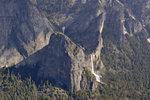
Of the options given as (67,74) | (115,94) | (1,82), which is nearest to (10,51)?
(1,82)

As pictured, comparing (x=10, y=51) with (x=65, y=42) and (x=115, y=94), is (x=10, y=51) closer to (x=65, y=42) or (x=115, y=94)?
(x=65, y=42)

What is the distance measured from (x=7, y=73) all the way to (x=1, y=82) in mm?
6973

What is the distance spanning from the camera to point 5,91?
582ft

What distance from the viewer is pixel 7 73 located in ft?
616

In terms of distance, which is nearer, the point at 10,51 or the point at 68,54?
the point at 68,54

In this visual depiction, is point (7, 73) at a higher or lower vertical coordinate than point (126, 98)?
higher

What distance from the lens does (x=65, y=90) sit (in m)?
181

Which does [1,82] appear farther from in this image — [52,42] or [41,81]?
[52,42]

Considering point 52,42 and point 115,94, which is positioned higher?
point 52,42

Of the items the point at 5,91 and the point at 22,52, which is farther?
the point at 22,52

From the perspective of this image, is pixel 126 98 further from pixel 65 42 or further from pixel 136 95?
pixel 65 42

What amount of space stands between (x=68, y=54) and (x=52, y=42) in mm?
11422

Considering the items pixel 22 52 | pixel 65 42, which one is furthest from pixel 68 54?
pixel 22 52

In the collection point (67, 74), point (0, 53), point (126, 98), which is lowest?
point (126, 98)
